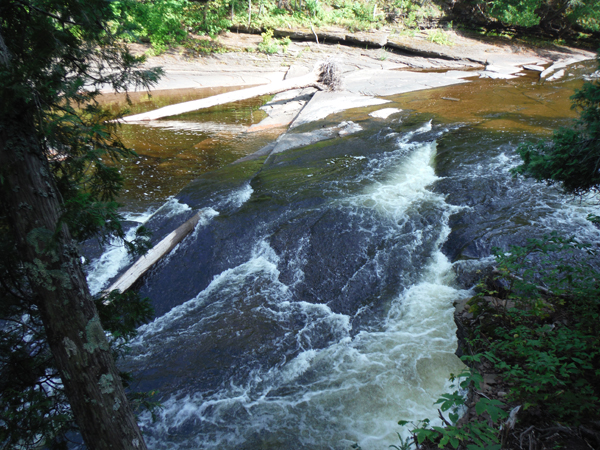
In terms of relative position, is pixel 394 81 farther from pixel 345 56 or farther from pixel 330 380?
pixel 330 380

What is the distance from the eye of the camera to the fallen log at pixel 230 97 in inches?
440

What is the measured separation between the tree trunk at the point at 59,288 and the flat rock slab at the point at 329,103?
10.6 m

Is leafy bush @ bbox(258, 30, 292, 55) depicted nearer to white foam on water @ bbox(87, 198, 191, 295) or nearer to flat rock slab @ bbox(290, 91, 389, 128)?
flat rock slab @ bbox(290, 91, 389, 128)

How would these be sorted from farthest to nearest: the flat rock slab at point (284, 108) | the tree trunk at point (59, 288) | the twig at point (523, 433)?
the flat rock slab at point (284, 108) < the twig at point (523, 433) < the tree trunk at point (59, 288)

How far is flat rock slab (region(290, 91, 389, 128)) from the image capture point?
497 inches

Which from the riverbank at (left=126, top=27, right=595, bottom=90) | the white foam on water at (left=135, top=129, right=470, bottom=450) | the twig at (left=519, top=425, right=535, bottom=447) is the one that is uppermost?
the riverbank at (left=126, top=27, right=595, bottom=90)

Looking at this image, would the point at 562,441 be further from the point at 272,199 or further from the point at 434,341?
the point at 272,199

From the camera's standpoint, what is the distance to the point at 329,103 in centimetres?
1377

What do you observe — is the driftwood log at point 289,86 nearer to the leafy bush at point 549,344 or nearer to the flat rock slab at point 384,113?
the flat rock slab at point 384,113

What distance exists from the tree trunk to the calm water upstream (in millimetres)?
1744

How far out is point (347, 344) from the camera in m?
4.74

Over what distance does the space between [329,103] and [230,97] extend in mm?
3787

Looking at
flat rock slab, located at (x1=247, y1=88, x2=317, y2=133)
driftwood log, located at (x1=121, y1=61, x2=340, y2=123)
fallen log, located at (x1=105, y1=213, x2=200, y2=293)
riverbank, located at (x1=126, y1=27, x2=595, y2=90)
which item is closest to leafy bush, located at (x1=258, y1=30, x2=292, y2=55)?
riverbank, located at (x1=126, y1=27, x2=595, y2=90)

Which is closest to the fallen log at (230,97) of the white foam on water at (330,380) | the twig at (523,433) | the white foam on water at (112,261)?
the white foam on water at (112,261)
